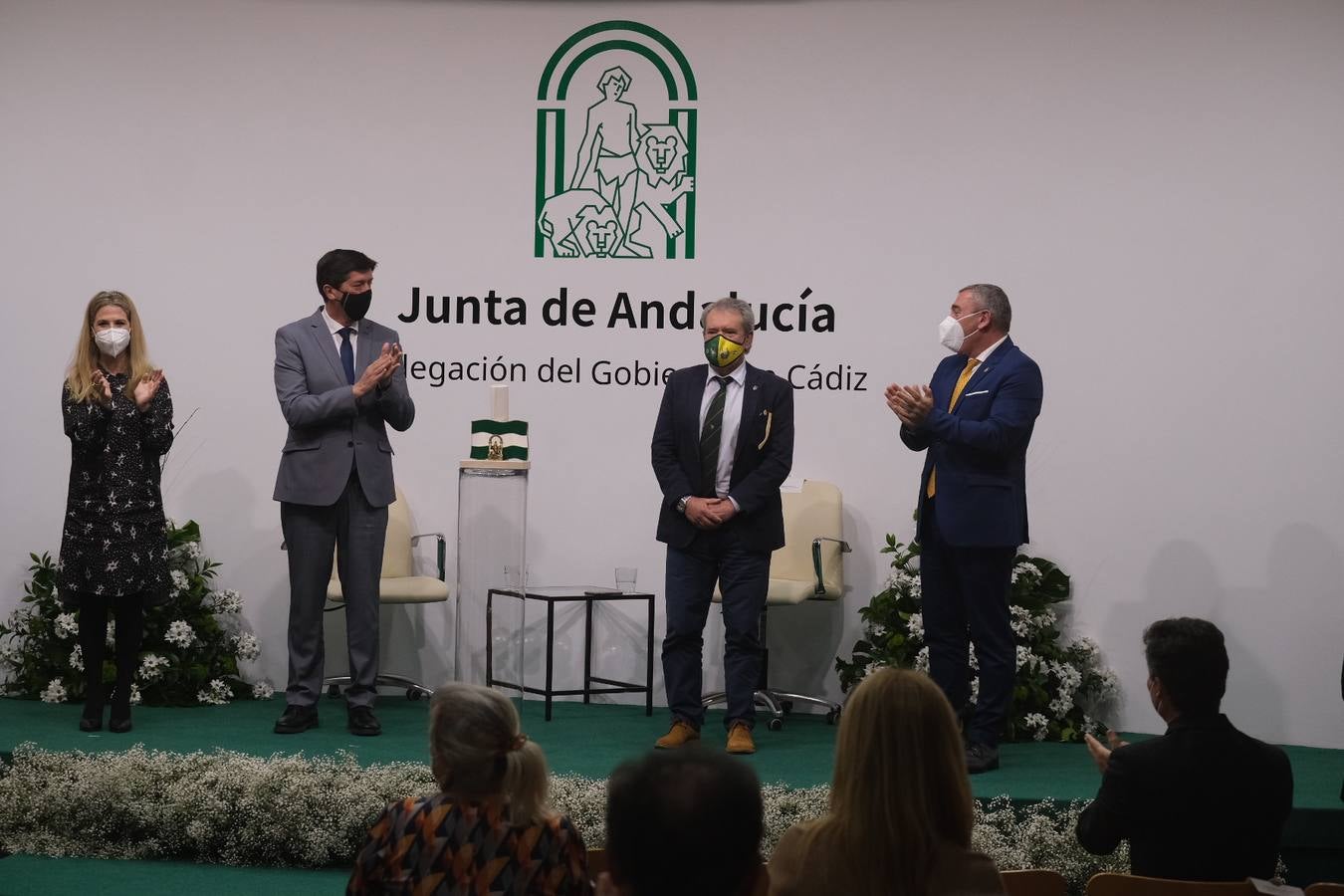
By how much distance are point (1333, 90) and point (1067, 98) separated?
1142 millimetres

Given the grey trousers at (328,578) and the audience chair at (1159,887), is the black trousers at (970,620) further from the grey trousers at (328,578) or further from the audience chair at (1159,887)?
the audience chair at (1159,887)

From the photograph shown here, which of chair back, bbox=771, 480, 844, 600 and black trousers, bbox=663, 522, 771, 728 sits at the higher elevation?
chair back, bbox=771, 480, 844, 600

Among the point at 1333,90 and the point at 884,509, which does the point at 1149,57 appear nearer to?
the point at 1333,90

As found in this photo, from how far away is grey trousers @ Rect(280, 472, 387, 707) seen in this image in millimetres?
5746

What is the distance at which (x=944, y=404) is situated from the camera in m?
5.39

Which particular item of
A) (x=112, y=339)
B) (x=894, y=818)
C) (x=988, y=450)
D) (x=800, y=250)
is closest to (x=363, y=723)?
(x=112, y=339)

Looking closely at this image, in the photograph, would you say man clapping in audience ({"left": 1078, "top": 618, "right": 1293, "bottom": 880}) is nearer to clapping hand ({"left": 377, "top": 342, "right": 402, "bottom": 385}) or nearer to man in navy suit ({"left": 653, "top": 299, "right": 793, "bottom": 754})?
man in navy suit ({"left": 653, "top": 299, "right": 793, "bottom": 754})

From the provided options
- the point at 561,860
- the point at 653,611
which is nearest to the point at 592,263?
the point at 653,611

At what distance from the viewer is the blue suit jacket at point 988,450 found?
511 centimetres

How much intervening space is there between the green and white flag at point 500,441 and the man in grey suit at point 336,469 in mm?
400

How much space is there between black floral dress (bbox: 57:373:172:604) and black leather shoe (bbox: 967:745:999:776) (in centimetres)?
310

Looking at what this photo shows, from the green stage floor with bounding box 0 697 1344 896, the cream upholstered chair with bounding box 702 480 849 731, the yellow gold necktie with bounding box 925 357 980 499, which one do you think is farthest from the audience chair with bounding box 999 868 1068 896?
the cream upholstered chair with bounding box 702 480 849 731

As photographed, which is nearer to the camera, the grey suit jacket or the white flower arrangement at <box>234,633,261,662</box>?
the grey suit jacket

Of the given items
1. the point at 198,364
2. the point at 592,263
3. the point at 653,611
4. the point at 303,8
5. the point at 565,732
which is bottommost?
the point at 565,732
